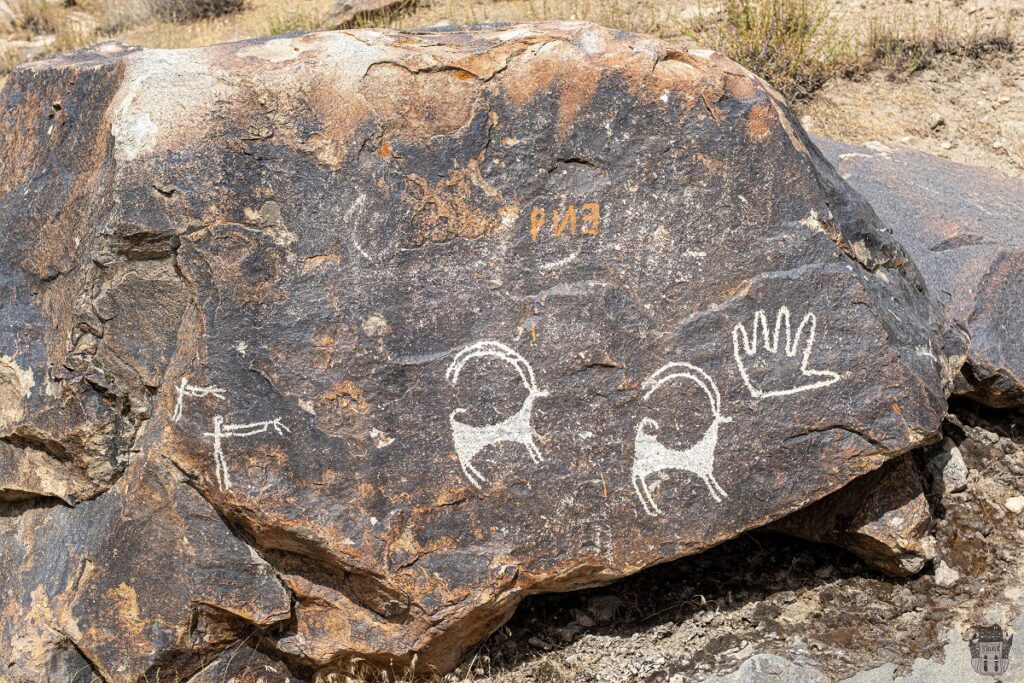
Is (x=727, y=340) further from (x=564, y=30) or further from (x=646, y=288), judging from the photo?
(x=564, y=30)

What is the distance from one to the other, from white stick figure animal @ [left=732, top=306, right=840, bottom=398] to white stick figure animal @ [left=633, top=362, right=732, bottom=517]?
0.34 feet

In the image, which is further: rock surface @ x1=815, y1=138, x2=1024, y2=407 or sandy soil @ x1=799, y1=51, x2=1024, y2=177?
sandy soil @ x1=799, y1=51, x2=1024, y2=177

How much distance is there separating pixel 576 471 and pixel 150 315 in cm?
117

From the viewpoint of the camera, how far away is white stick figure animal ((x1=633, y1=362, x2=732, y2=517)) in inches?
96.7

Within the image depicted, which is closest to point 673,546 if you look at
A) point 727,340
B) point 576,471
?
point 576,471

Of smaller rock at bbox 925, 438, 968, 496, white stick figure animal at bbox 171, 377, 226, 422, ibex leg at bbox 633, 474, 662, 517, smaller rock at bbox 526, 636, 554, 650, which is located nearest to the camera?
white stick figure animal at bbox 171, 377, 226, 422

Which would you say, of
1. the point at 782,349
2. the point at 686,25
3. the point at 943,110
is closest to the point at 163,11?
the point at 686,25

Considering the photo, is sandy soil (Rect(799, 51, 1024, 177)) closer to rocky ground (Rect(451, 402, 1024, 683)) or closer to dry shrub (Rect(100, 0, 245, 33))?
rocky ground (Rect(451, 402, 1024, 683))

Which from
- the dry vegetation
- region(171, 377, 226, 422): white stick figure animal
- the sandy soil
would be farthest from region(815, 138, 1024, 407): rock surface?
region(171, 377, 226, 422): white stick figure animal

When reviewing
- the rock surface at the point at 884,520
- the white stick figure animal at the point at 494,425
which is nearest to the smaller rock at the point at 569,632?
the white stick figure animal at the point at 494,425

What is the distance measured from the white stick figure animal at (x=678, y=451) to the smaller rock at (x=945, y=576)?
0.83 metres

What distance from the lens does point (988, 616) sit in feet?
8.78

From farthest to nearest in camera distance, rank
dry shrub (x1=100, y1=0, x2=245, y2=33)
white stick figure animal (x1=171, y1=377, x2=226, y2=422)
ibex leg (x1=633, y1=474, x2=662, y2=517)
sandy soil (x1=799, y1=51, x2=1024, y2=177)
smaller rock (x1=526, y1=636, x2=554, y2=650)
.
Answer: dry shrub (x1=100, y1=0, x2=245, y2=33)
sandy soil (x1=799, y1=51, x2=1024, y2=177)
smaller rock (x1=526, y1=636, x2=554, y2=650)
ibex leg (x1=633, y1=474, x2=662, y2=517)
white stick figure animal (x1=171, y1=377, x2=226, y2=422)

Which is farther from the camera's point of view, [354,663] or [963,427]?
[963,427]
